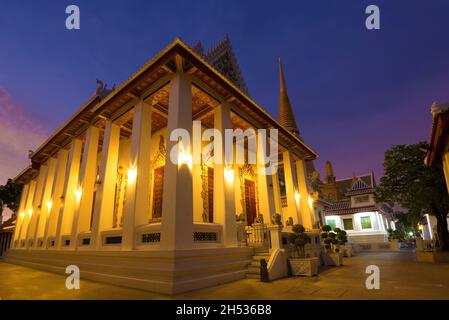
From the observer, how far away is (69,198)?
1109cm

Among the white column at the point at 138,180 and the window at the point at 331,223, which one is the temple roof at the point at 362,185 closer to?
the window at the point at 331,223

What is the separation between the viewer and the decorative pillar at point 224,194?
25.0ft

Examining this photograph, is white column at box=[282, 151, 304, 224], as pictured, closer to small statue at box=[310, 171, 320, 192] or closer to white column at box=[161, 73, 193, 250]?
white column at box=[161, 73, 193, 250]

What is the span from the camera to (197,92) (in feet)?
28.9

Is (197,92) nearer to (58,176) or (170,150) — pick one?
(170,150)

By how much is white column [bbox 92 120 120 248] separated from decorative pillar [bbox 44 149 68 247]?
15.6 feet

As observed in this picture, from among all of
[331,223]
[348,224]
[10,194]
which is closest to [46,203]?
[10,194]

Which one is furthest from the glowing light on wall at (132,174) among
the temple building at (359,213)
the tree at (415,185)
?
the temple building at (359,213)

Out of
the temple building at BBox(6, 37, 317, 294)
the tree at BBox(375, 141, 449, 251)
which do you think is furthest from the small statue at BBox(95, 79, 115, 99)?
the tree at BBox(375, 141, 449, 251)

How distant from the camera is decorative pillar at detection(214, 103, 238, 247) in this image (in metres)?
7.61

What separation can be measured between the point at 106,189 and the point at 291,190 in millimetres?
9008

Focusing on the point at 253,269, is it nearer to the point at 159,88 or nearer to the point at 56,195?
the point at 159,88

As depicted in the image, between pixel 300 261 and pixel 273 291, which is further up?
pixel 300 261
